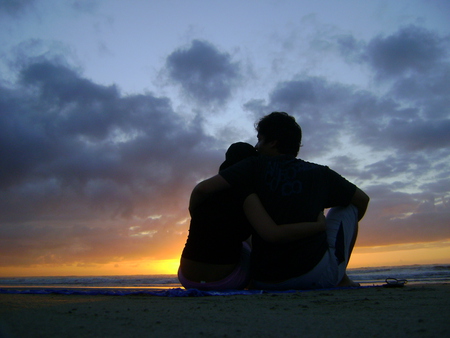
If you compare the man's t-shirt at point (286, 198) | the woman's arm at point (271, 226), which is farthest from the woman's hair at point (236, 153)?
the woman's arm at point (271, 226)

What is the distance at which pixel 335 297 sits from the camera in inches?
100

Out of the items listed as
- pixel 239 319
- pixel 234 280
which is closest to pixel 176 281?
pixel 234 280

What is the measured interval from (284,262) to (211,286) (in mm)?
778

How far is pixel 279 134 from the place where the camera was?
316 centimetres

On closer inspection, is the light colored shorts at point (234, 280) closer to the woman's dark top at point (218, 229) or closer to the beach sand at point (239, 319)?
the woman's dark top at point (218, 229)

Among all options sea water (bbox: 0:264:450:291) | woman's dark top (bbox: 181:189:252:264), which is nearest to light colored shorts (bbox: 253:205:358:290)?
woman's dark top (bbox: 181:189:252:264)

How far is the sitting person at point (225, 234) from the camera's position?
8.98ft

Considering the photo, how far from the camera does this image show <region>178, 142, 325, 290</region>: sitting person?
2.74 m

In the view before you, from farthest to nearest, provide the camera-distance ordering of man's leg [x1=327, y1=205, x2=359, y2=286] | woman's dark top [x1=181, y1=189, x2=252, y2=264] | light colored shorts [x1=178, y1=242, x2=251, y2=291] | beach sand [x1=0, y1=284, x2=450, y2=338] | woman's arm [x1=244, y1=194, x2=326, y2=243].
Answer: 1. light colored shorts [x1=178, y1=242, x2=251, y2=291]
2. man's leg [x1=327, y1=205, x2=359, y2=286]
3. woman's dark top [x1=181, y1=189, x2=252, y2=264]
4. woman's arm [x1=244, y1=194, x2=326, y2=243]
5. beach sand [x1=0, y1=284, x2=450, y2=338]

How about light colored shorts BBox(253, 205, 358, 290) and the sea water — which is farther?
the sea water

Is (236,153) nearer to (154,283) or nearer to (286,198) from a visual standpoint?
(286,198)

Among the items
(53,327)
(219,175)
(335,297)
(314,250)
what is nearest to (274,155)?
(219,175)

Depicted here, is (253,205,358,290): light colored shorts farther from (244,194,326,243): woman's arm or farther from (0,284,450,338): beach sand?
(0,284,450,338): beach sand

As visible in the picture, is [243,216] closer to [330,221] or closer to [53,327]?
[330,221]
